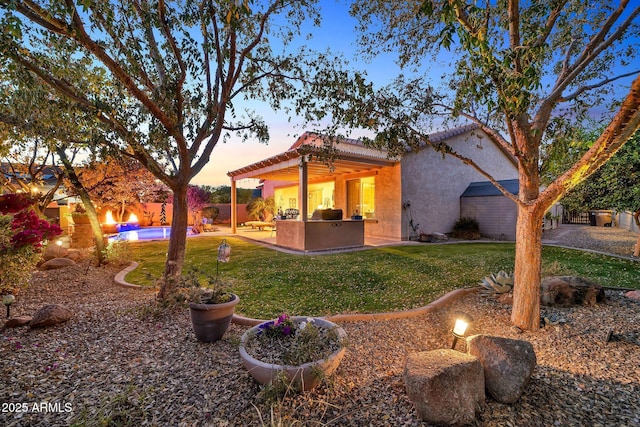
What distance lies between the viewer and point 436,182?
1382cm

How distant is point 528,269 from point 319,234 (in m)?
7.44

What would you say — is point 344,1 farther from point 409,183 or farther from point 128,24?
point 409,183

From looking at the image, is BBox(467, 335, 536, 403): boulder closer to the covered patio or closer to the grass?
the grass

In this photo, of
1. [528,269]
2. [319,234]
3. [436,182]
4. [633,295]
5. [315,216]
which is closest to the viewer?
[528,269]

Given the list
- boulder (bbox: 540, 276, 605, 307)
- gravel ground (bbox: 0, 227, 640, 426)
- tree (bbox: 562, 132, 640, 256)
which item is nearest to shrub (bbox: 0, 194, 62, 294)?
gravel ground (bbox: 0, 227, 640, 426)

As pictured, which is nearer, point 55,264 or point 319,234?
point 55,264

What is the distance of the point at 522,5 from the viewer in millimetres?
4191

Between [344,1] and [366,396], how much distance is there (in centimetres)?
557

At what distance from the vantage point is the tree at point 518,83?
273cm

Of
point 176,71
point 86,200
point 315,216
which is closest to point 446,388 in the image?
point 176,71

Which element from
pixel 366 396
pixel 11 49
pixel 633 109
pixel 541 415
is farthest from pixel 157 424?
pixel 633 109

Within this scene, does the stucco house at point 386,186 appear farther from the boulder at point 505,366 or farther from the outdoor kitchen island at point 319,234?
the boulder at point 505,366

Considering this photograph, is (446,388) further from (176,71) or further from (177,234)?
(176,71)

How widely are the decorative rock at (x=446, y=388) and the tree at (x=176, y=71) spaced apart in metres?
3.66
